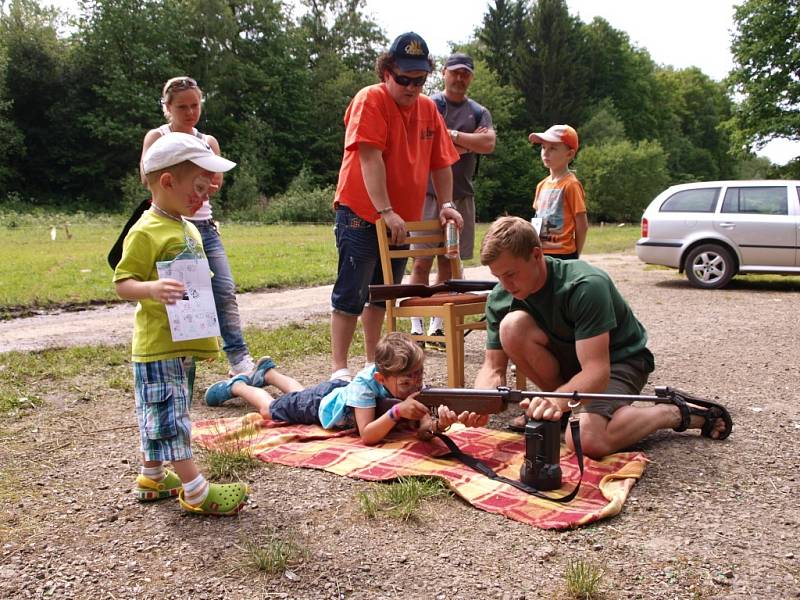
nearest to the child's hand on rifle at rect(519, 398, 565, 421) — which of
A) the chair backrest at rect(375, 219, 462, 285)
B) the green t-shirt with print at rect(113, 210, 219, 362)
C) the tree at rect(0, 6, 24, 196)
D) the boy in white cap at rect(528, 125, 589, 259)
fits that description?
the green t-shirt with print at rect(113, 210, 219, 362)

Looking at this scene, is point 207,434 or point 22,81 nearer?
point 207,434

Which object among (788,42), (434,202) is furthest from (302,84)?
(434,202)

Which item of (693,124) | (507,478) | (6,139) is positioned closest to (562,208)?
(507,478)

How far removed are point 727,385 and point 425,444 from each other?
2557 millimetres

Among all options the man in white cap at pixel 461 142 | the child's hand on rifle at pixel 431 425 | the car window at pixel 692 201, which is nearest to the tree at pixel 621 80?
the car window at pixel 692 201

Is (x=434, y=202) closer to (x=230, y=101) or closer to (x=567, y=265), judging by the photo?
(x=567, y=265)

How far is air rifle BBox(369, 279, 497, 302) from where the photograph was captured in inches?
181

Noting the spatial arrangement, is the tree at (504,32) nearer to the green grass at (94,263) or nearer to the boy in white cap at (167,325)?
the green grass at (94,263)

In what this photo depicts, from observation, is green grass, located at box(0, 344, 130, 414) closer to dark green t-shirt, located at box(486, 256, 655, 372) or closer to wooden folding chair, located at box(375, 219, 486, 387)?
wooden folding chair, located at box(375, 219, 486, 387)

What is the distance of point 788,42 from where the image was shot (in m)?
32.3

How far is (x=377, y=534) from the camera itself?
2842 mm

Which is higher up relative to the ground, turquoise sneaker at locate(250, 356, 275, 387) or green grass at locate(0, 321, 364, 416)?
turquoise sneaker at locate(250, 356, 275, 387)

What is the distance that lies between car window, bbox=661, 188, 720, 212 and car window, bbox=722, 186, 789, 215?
20cm

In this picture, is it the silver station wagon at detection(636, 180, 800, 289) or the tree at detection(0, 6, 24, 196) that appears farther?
the tree at detection(0, 6, 24, 196)
